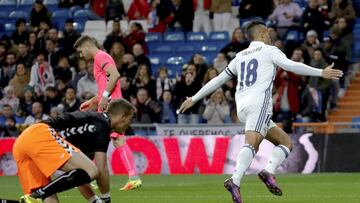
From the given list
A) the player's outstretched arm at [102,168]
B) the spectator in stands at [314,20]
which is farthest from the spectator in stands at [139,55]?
the player's outstretched arm at [102,168]

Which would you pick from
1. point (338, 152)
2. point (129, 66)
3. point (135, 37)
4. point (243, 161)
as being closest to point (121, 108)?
point (243, 161)

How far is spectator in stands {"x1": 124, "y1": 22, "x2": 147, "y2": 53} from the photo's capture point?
26641 mm

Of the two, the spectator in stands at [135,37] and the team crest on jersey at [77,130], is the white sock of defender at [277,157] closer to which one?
the team crest on jersey at [77,130]

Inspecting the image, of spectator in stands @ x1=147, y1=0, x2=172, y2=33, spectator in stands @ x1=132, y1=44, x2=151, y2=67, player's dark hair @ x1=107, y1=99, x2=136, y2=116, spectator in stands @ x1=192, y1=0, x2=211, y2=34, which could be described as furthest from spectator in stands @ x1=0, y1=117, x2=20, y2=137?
player's dark hair @ x1=107, y1=99, x2=136, y2=116

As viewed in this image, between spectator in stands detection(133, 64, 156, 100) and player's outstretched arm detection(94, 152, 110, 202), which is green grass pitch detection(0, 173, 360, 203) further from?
spectator in stands detection(133, 64, 156, 100)

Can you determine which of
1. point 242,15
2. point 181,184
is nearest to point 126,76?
point 242,15

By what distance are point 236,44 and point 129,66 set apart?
99.8 inches

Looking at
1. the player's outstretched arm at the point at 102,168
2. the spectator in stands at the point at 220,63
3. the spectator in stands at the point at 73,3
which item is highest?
the player's outstretched arm at the point at 102,168

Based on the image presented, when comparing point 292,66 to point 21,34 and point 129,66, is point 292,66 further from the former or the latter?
point 21,34

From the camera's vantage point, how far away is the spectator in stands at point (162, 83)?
2473 cm

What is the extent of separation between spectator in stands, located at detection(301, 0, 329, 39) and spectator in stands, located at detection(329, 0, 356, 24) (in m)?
0.43

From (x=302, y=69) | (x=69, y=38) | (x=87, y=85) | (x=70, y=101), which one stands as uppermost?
(x=302, y=69)

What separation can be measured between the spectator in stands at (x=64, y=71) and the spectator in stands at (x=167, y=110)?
110 inches

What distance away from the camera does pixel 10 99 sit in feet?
84.6
